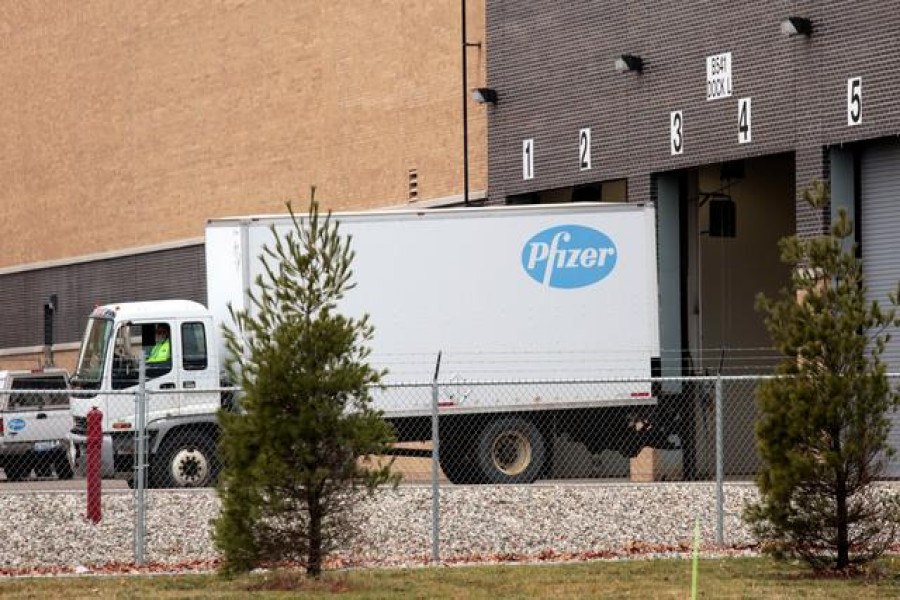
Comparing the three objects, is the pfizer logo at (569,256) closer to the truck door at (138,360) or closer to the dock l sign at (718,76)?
the dock l sign at (718,76)

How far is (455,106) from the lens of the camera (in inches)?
1342

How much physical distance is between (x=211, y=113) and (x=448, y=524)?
73.4ft

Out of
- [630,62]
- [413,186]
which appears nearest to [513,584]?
[630,62]

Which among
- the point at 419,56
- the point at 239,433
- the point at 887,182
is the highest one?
the point at 419,56

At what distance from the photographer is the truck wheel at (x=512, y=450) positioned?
25.6 meters

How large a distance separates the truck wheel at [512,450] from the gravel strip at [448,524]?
2.97 metres

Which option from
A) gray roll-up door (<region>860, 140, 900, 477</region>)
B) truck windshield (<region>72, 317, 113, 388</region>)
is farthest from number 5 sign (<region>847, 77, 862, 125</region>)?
truck windshield (<region>72, 317, 113, 388</region>)

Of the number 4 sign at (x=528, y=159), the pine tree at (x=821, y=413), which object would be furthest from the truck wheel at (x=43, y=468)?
the pine tree at (x=821, y=413)

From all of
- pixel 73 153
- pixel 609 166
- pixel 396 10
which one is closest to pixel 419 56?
pixel 396 10

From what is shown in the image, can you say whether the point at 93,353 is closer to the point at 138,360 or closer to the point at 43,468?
the point at 138,360

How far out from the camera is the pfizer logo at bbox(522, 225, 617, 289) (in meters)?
26.5

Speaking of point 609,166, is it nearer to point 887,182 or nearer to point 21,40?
point 887,182

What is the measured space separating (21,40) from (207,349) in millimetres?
24847

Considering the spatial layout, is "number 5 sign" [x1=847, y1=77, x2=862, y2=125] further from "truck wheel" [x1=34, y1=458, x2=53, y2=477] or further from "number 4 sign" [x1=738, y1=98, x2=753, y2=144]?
"truck wheel" [x1=34, y1=458, x2=53, y2=477]
